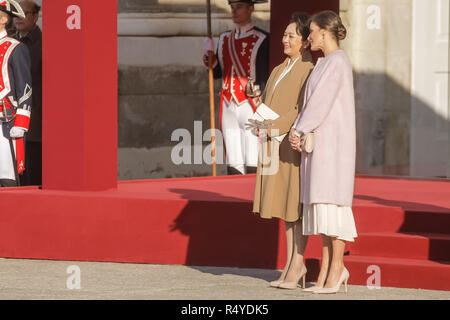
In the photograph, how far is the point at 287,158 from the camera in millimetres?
8219

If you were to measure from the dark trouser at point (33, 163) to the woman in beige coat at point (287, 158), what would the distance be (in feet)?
9.60

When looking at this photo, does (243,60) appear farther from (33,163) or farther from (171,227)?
(171,227)

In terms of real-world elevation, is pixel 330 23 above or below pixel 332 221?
above

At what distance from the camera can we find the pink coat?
7.90 metres

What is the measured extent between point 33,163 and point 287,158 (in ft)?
10.4

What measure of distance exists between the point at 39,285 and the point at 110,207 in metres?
1.15

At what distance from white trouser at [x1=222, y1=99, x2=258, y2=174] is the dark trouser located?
6.81ft

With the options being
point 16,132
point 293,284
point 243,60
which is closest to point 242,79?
point 243,60

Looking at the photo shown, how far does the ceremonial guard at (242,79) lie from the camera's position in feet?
39.8

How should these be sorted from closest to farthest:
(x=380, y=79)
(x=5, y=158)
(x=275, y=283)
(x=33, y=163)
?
(x=275, y=283) < (x=5, y=158) < (x=33, y=163) < (x=380, y=79)

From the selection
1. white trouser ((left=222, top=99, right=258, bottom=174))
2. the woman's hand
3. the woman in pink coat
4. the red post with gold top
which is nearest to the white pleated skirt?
the woman in pink coat

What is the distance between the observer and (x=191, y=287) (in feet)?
27.8

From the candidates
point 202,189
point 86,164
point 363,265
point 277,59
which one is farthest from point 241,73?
point 363,265

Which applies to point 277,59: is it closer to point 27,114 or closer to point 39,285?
point 27,114
